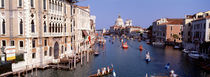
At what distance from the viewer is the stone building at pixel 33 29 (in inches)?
800

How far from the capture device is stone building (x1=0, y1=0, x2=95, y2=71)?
66.7 ft

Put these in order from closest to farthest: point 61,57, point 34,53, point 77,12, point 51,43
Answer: point 34,53 < point 51,43 < point 61,57 < point 77,12

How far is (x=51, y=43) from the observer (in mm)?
24734

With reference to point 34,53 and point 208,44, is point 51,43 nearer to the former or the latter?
point 34,53

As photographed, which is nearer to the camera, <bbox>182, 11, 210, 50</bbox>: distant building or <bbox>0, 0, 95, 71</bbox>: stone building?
<bbox>0, 0, 95, 71</bbox>: stone building

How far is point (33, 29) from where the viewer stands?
21.4 m

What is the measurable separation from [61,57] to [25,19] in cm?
891

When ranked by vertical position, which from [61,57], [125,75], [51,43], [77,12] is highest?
[77,12]

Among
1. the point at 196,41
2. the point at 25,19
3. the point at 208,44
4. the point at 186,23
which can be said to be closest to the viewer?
the point at 25,19

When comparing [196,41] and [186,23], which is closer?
[196,41]

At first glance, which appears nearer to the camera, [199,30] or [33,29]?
[33,29]

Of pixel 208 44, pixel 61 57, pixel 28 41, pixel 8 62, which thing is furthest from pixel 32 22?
pixel 208 44

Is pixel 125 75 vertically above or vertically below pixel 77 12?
below

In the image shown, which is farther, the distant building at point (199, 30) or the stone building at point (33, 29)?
the distant building at point (199, 30)
